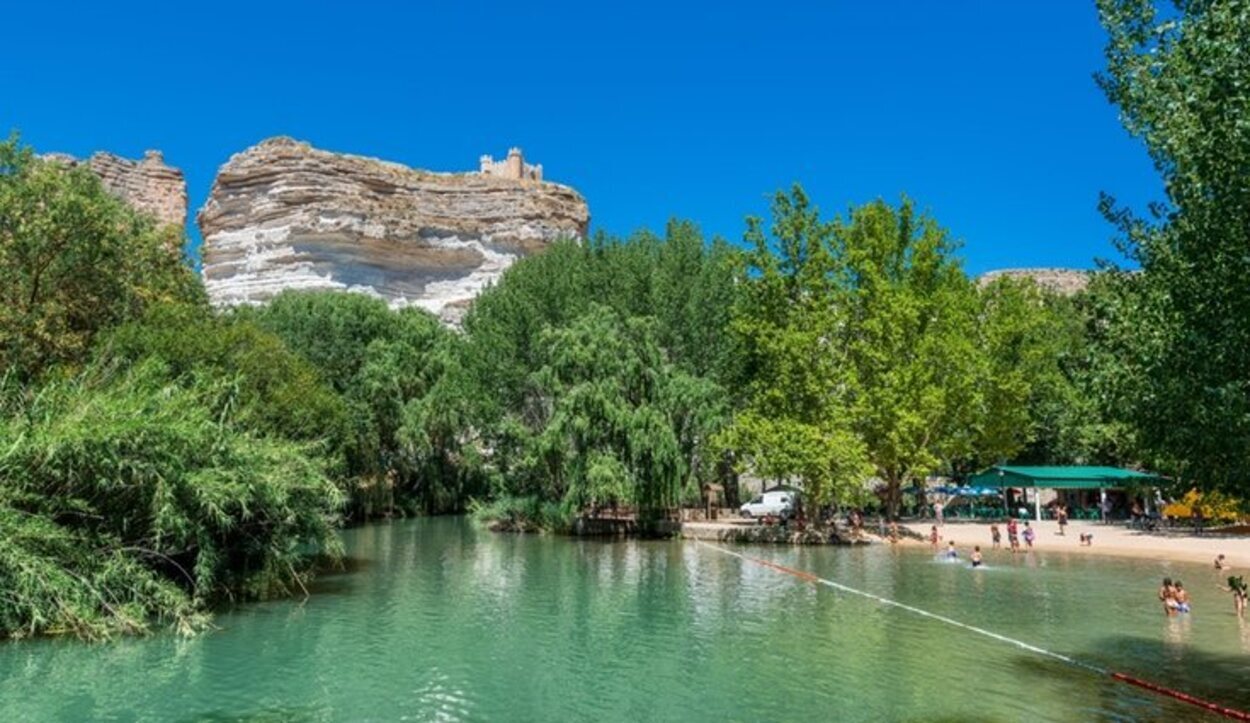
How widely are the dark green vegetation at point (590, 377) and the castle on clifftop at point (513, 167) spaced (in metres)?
45.3

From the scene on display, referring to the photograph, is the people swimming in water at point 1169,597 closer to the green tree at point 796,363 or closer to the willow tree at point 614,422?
the green tree at point 796,363

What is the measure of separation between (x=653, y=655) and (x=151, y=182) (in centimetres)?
9968

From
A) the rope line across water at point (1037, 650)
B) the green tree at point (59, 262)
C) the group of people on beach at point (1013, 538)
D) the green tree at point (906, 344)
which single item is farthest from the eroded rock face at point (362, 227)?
the rope line across water at point (1037, 650)

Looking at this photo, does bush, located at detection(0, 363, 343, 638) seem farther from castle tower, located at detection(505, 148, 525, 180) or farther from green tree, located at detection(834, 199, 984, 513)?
castle tower, located at detection(505, 148, 525, 180)

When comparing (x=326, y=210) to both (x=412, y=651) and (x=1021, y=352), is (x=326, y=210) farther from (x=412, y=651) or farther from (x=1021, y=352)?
(x=412, y=651)

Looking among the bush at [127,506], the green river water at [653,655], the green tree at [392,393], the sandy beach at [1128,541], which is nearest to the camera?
the green river water at [653,655]

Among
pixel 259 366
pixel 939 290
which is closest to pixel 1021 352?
pixel 939 290

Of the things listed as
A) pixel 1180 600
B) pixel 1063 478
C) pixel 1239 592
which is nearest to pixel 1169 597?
pixel 1180 600

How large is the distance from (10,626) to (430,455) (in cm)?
3602

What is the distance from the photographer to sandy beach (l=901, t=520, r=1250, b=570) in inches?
1240

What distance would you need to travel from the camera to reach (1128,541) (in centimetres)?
3528

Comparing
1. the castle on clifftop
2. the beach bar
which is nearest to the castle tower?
the castle on clifftop

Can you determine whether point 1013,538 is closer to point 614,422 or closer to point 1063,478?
point 1063,478

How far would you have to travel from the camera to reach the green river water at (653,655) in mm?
12891
